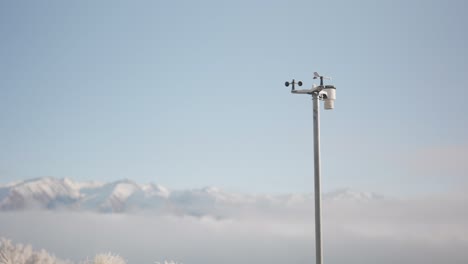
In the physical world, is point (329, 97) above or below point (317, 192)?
above

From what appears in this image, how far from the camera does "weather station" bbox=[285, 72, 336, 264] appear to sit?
1024 cm

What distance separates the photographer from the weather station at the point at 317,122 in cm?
1024

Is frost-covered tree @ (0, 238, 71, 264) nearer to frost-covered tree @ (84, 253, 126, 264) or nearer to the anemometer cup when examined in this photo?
frost-covered tree @ (84, 253, 126, 264)

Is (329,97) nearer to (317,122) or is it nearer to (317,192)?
(317,122)

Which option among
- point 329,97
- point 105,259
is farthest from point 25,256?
point 329,97

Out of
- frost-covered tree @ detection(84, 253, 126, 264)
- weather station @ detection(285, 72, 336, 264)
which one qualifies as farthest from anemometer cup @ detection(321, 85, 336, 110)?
frost-covered tree @ detection(84, 253, 126, 264)

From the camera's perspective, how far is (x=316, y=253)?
1032cm

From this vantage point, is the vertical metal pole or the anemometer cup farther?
the anemometer cup

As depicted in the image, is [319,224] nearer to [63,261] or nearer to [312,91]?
[312,91]

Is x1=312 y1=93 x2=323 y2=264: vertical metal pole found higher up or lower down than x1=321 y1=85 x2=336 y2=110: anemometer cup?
lower down

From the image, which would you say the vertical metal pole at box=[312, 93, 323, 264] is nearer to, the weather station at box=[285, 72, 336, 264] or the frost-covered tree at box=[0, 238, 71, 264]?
the weather station at box=[285, 72, 336, 264]

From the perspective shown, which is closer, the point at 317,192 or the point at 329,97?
the point at 317,192

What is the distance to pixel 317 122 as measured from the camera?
414 inches

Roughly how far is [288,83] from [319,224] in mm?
3081
